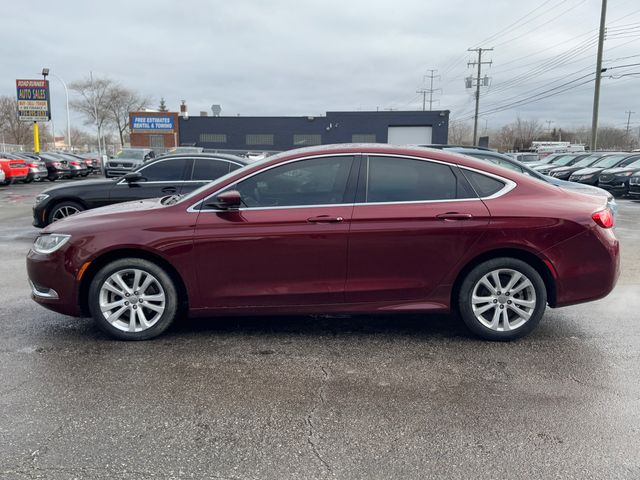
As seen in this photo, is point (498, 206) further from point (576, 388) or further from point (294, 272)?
point (294, 272)

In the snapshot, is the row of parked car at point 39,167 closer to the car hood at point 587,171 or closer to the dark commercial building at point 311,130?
the dark commercial building at point 311,130

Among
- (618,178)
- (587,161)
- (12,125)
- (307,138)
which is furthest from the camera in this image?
(12,125)

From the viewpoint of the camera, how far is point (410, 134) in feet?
159

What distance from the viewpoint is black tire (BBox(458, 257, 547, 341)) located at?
4285 mm

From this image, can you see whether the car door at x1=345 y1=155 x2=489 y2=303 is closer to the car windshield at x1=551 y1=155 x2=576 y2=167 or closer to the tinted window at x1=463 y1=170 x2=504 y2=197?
the tinted window at x1=463 y1=170 x2=504 y2=197

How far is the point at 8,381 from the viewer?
11.9 feet

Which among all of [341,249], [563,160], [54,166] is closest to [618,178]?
[563,160]

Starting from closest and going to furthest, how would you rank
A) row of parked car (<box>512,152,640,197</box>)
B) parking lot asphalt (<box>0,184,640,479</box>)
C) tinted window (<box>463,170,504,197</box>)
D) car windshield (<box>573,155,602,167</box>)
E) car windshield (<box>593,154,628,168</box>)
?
parking lot asphalt (<box>0,184,640,479</box>)
tinted window (<box>463,170,504,197</box>)
row of parked car (<box>512,152,640,197</box>)
car windshield (<box>593,154,628,168</box>)
car windshield (<box>573,155,602,167</box>)

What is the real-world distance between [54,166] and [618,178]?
1110 inches

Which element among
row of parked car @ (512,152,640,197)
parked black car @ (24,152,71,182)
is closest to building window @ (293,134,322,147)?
parked black car @ (24,152,71,182)

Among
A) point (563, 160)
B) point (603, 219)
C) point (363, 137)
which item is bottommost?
point (603, 219)

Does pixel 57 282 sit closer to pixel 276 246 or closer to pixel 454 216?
pixel 276 246

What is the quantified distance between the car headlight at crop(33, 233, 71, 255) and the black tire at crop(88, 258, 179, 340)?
1.36 ft

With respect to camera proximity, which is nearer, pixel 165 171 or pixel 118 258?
pixel 118 258
